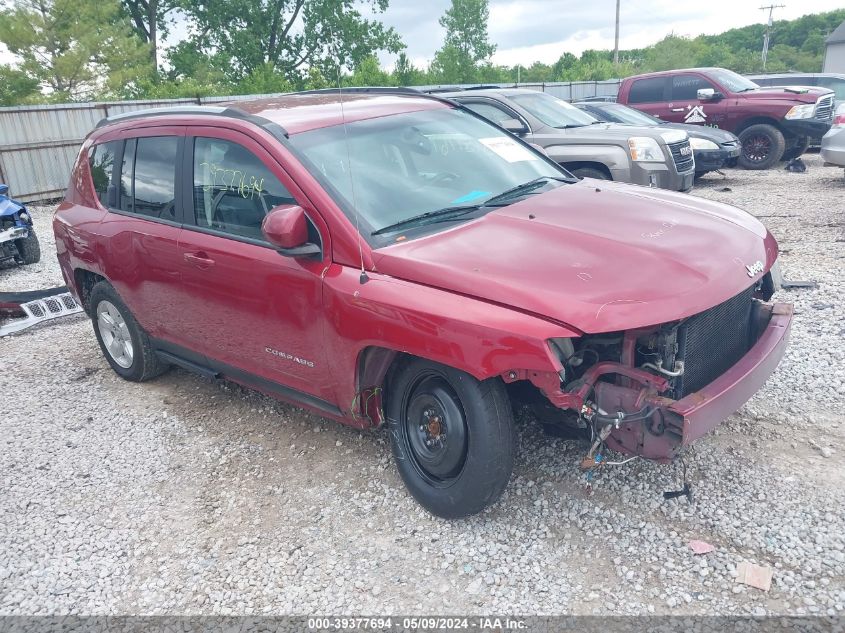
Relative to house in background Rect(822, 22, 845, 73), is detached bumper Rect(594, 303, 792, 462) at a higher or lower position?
lower

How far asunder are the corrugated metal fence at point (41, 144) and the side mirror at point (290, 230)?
12.0 metres

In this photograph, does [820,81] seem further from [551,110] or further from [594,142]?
[594,142]

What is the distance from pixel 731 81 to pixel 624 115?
11.7 ft

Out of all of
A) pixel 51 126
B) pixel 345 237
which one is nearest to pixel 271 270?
pixel 345 237

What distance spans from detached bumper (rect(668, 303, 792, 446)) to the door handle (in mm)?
2578

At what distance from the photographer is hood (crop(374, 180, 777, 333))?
2701mm

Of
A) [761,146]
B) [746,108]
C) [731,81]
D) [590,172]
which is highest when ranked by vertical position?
[731,81]

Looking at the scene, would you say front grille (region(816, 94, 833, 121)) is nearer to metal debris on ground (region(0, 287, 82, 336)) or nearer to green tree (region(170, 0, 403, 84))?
metal debris on ground (region(0, 287, 82, 336))

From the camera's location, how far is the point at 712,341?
3.13 m

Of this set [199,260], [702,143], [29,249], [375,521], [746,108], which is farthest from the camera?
[746,108]

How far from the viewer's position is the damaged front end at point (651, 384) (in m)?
2.74

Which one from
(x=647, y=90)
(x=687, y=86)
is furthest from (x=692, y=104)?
(x=647, y=90)

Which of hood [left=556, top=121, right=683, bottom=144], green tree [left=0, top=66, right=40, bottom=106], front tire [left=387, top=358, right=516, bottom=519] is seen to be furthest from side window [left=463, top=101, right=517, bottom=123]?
green tree [left=0, top=66, right=40, bottom=106]

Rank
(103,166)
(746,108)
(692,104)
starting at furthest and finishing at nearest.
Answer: (692,104)
(746,108)
(103,166)
